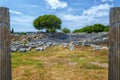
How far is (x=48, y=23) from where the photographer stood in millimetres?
86062

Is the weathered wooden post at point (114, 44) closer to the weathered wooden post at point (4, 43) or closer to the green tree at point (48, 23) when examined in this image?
the weathered wooden post at point (4, 43)

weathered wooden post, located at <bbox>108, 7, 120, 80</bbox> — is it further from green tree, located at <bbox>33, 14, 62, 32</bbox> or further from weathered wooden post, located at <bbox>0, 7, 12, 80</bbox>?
green tree, located at <bbox>33, 14, 62, 32</bbox>

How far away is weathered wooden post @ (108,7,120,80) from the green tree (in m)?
80.2

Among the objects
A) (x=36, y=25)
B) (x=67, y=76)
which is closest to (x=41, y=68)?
(x=67, y=76)

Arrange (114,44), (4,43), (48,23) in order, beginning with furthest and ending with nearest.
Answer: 1. (48,23)
2. (114,44)
3. (4,43)

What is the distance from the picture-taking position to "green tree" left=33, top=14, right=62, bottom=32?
283 ft

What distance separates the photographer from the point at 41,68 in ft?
64.9

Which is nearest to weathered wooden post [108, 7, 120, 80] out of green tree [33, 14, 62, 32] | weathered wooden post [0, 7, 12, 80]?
weathered wooden post [0, 7, 12, 80]

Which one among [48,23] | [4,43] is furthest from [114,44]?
[48,23]

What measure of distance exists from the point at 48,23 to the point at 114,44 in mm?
80621

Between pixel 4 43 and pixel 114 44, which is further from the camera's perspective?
pixel 114 44

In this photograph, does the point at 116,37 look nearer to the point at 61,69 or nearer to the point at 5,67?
the point at 5,67

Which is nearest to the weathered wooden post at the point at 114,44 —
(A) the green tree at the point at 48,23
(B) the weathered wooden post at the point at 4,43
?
(B) the weathered wooden post at the point at 4,43

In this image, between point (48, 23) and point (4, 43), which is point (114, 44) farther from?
point (48, 23)
